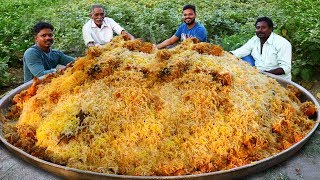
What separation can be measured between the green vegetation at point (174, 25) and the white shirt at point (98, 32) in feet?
5.12

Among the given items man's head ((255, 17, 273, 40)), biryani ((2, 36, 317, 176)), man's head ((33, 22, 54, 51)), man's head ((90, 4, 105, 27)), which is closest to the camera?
biryani ((2, 36, 317, 176))

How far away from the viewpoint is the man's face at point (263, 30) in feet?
17.5

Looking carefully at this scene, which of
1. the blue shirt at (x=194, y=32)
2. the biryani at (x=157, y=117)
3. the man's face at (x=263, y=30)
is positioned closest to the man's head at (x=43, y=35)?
the biryani at (x=157, y=117)

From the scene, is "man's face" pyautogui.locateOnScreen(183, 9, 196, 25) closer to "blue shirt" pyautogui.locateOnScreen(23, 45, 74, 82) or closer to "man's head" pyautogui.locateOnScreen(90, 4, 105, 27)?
"man's head" pyautogui.locateOnScreen(90, 4, 105, 27)

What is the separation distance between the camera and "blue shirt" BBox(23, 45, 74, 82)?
4801mm

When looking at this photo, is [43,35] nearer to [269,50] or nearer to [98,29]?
[98,29]

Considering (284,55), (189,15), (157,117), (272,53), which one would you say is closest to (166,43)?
(189,15)

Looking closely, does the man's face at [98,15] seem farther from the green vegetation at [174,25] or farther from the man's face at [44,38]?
the man's face at [44,38]

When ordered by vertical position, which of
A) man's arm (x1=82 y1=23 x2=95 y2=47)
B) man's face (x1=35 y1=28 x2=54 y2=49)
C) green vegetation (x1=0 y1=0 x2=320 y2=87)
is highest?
man's face (x1=35 y1=28 x2=54 y2=49)

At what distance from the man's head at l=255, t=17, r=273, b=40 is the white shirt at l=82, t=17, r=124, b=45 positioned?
274 centimetres

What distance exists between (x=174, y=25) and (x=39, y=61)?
5232 mm

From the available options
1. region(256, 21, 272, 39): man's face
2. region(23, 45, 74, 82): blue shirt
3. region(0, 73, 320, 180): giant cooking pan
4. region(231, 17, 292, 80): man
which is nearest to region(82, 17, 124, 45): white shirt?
region(23, 45, 74, 82): blue shirt

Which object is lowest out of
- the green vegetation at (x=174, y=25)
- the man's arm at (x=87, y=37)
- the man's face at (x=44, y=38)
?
the green vegetation at (x=174, y=25)

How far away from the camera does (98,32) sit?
23.1ft
